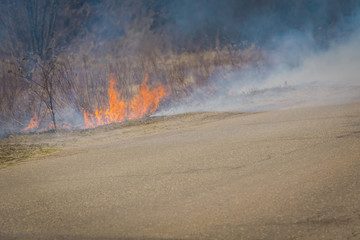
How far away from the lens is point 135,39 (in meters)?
26.2

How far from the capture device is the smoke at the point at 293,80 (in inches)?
368

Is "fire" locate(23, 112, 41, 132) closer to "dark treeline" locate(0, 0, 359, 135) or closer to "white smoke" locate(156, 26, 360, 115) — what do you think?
"dark treeline" locate(0, 0, 359, 135)

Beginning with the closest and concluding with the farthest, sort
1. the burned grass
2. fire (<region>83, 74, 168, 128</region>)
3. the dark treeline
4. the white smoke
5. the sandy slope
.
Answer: the sandy slope < the burned grass < the white smoke < fire (<region>83, 74, 168, 128</region>) < the dark treeline

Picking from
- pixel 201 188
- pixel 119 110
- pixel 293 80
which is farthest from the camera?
pixel 293 80

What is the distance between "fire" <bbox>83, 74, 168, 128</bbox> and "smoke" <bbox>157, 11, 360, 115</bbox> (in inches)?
22.5

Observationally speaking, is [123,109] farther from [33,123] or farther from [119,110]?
[33,123]

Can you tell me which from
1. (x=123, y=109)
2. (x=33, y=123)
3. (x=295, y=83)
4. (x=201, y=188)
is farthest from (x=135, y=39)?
(x=201, y=188)

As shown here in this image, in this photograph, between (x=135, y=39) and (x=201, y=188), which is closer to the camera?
(x=201, y=188)

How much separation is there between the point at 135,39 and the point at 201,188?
24.2 metres

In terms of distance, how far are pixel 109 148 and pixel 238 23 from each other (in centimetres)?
2366

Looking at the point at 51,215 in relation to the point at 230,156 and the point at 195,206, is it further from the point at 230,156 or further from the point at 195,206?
the point at 230,156

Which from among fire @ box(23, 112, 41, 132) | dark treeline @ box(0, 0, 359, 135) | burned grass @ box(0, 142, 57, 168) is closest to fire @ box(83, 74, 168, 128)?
dark treeline @ box(0, 0, 359, 135)

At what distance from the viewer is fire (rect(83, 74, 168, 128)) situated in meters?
9.77

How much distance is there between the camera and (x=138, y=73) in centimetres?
1543
